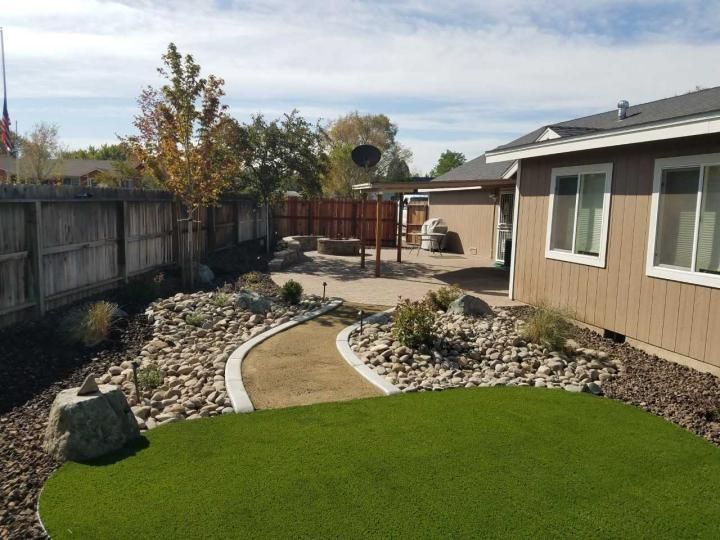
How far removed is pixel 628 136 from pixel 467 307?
3492 millimetres

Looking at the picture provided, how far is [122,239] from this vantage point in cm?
1077

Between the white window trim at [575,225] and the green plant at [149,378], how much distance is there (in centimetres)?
635

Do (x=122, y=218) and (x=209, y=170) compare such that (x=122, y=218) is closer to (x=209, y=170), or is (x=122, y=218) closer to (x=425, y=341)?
(x=209, y=170)

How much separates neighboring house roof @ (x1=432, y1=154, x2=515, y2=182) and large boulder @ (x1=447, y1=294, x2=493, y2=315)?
9.82 metres

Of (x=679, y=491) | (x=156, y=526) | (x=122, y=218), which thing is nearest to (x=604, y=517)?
(x=679, y=491)

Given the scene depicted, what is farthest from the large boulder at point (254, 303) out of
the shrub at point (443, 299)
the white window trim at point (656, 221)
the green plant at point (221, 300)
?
the white window trim at point (656, 221)

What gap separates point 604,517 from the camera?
12.7 ft

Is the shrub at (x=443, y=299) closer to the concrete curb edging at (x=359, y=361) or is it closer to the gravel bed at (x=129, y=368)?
the concrete curb edging at (x=359, y=361)

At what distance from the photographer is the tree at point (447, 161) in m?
83.1

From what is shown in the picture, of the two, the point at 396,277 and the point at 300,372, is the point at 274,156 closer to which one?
the point at 396,277

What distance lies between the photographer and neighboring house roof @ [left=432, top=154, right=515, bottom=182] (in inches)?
784

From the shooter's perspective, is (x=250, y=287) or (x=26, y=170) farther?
(x=26, y=170)

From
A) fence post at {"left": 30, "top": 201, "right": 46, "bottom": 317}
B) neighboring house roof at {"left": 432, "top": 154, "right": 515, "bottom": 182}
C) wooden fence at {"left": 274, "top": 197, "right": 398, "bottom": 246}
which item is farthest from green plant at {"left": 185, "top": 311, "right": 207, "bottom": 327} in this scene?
wooden fence at {"left": 274, "top": 197, "right": 398, "bottom": 246}

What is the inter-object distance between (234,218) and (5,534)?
636 inches
